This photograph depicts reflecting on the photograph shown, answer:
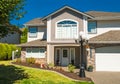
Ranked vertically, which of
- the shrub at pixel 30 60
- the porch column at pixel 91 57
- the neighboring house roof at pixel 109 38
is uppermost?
the neighboring house roof at pixel 109 38

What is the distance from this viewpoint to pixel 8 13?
12586 millimetres

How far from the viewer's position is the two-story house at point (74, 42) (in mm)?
24969

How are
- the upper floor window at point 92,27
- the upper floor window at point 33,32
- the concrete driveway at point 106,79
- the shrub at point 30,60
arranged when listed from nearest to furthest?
the concrete driveway at point 106,79 → the shrub at point 30,60 → the upper floor window at point 92,27 → the upper floor window at point 33,32

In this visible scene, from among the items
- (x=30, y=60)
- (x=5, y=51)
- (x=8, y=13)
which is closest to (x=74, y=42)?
(x=30, y=60)

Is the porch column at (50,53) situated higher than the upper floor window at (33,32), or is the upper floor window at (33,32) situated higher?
the upper floor window at (33,32)

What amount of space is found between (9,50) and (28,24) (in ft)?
17.6

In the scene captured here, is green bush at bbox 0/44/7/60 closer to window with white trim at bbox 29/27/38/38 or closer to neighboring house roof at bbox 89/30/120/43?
window with white trim at bbox 29/27/38/38

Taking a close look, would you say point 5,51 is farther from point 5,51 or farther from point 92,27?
point 92,27

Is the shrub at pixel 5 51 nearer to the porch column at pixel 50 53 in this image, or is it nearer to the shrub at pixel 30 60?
the shrub at pixel 30 60

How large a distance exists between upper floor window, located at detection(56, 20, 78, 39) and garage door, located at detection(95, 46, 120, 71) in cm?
442

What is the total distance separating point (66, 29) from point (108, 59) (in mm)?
6473

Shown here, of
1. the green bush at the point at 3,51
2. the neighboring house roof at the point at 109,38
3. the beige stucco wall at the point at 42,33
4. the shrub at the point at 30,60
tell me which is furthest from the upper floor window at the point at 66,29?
the green bush at the point at 3,51

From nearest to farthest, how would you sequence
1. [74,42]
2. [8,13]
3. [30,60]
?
[8,13] < [74,42] < [30,60]

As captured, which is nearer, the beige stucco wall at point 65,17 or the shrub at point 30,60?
the beige stucco wall at point 65,17
